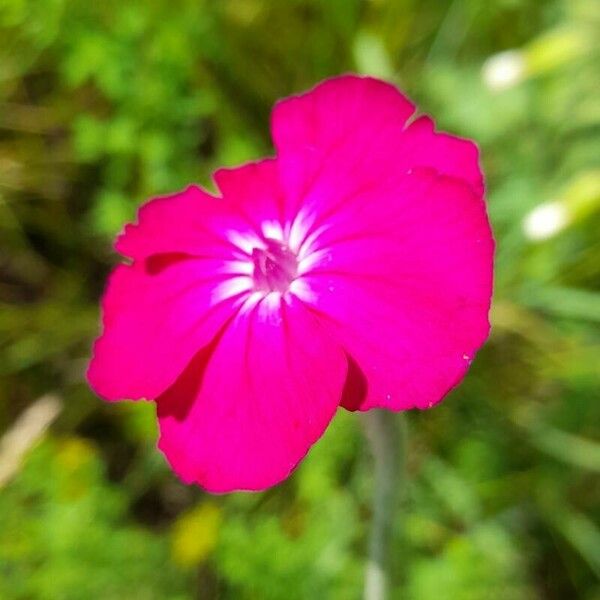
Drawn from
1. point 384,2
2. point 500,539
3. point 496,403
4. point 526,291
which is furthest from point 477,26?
point 500,539

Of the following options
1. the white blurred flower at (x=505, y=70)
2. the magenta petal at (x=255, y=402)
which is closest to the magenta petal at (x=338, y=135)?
the magenta petal at (x=255, y=402)

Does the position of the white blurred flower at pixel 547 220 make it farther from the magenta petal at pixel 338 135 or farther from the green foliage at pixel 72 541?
the green foliage at pixel 72 541

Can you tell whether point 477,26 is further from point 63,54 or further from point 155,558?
point 155,558

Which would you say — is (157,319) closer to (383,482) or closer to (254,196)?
(254,196)

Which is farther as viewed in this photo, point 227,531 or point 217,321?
point 227,531

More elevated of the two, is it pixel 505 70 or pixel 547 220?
pixel 505 70

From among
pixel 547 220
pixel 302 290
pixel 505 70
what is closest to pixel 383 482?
pixel 302 290
